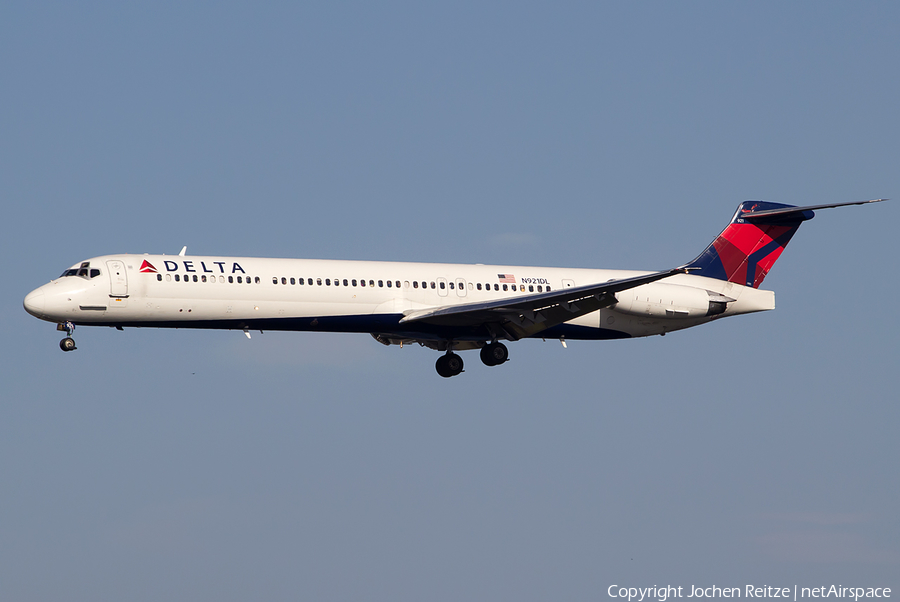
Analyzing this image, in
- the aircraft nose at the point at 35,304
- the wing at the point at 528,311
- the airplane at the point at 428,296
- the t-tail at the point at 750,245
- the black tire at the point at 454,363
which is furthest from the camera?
the t-tail at the point at 750,245

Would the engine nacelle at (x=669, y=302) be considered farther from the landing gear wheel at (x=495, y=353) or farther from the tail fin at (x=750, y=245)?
the landing gear wheel at (x=495, y=353)

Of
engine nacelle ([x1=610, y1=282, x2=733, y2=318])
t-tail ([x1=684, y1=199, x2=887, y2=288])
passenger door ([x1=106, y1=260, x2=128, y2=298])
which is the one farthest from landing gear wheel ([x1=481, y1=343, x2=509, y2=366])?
passenger door ([x1=106, y1=260, x2=128, y2=298])

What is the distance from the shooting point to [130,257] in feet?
120

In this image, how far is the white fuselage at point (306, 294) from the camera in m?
36.0

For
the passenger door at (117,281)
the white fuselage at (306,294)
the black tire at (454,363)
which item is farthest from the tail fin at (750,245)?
the passenger door at (117,281)

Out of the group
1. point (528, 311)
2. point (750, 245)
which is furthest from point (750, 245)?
point (528, 311)

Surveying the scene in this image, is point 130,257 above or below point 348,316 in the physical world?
above

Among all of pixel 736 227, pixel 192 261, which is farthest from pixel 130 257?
pixel 736 227

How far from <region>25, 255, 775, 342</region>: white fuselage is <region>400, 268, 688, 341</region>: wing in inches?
31.5

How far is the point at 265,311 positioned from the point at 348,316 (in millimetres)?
2644

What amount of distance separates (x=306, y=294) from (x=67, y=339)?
726 cm

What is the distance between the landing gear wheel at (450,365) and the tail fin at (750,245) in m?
9.56

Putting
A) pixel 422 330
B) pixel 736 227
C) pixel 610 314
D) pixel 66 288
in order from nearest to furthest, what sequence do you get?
1. pixel 66 288
2. pixel 422 330
3. pixel 610 314
4. pixel 736 227

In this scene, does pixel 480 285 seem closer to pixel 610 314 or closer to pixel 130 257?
pixel 610 314
